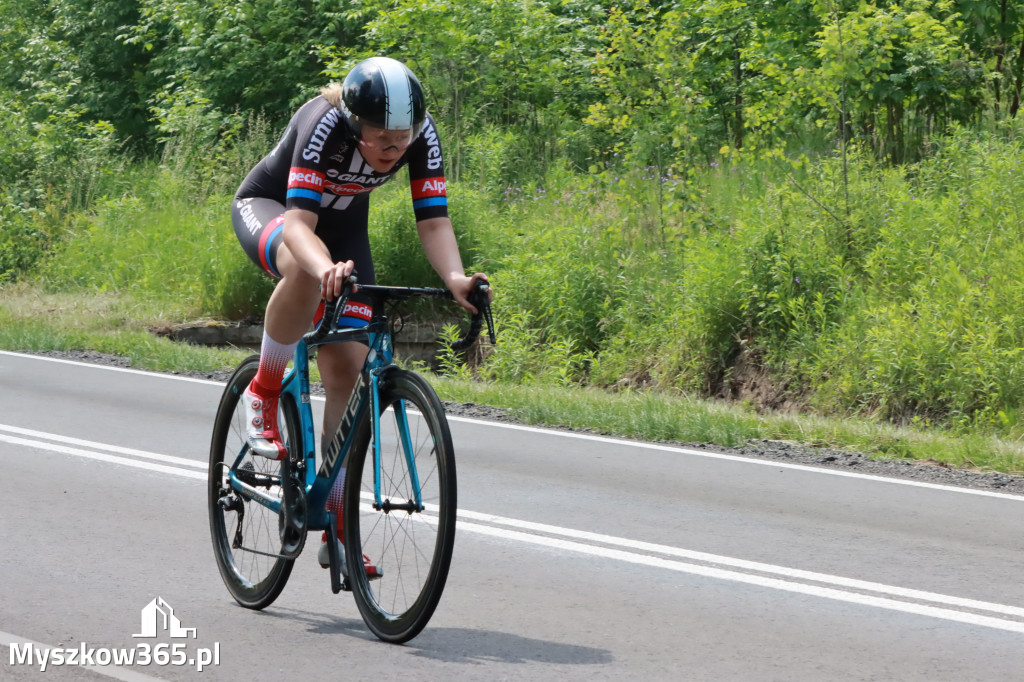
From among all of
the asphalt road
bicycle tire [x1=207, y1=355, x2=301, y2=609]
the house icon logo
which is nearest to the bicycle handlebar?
bicycle tire [x1=207, y1=355, x2=301, y2=609]

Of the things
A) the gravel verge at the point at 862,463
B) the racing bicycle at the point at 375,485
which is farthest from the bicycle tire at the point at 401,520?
the gravel verge at the point at 862,463

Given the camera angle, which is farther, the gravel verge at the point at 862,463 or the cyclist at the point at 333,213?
the gravel verge at the point at 862,463

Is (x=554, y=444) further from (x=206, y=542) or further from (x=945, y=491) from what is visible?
(x=206, y=542)

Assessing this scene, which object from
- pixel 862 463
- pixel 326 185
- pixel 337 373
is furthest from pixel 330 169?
pixel 862 463

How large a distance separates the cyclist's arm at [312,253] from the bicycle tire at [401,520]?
1.48 ft

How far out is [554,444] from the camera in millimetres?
9266

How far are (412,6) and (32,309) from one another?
23.8 ft

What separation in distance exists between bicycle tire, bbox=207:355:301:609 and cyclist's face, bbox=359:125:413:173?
3.40 feet

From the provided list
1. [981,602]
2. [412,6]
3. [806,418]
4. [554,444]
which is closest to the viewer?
[981,602]

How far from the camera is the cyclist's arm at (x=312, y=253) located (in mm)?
4113

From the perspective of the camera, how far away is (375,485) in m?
4.52

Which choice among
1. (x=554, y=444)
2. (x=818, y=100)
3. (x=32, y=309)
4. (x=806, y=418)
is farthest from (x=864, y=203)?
(x=32, y=309)

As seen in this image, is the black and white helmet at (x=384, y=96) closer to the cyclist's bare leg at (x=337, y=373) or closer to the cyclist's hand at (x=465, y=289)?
the cyclist's hand at (x=465, y=289)

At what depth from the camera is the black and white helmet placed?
428 centimetres
